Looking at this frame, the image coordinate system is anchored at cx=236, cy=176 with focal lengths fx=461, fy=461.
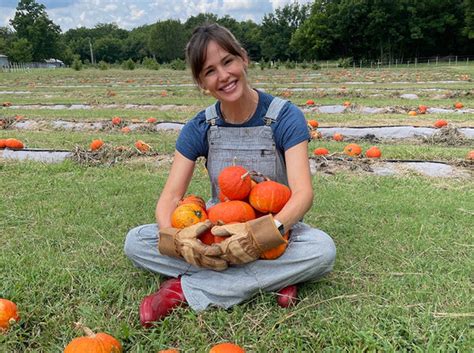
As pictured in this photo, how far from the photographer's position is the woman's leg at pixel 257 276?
2373 millimetres

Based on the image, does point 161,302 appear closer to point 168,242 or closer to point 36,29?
point 168,242

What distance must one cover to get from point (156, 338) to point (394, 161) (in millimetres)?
3892

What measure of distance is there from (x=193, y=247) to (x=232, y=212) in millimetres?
302

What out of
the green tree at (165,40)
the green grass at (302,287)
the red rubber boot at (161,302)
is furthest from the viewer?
the green tree at (165,40)

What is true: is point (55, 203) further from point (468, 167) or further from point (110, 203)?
point (468, 167)

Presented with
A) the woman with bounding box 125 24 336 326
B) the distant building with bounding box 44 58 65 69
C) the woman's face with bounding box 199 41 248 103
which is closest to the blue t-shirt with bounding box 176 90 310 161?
the woman with bounding box 125 24 336 326

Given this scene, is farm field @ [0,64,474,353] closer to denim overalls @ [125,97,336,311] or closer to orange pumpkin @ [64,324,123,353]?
denim overalls @ [125,97,336,311]

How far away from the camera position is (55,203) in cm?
409

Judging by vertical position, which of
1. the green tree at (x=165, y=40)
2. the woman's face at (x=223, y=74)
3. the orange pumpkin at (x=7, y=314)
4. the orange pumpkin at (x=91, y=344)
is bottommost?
the orange pumpkin at (x=7, y=314)

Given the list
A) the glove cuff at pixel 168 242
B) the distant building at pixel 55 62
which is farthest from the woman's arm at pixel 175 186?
the distant building at pixel 55 62

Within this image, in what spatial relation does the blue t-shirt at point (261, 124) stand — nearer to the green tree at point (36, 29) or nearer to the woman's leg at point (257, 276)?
the woman's leg at point (257, 276)

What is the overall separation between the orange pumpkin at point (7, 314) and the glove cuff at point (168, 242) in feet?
2.47

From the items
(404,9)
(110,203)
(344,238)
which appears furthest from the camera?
(404,9)

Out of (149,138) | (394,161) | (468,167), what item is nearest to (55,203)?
(149,138)
